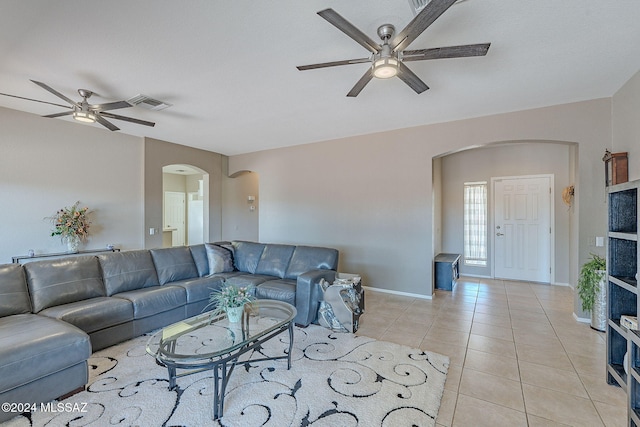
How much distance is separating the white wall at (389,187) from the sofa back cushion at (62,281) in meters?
3.55

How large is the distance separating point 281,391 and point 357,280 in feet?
5.58

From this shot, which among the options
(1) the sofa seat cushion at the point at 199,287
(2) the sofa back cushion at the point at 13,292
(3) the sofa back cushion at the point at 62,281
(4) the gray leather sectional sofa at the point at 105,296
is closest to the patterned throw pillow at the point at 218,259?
(4) the gray leather sectional sofa at the point at 105,296

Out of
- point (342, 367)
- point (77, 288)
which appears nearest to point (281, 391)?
point (342, 367)

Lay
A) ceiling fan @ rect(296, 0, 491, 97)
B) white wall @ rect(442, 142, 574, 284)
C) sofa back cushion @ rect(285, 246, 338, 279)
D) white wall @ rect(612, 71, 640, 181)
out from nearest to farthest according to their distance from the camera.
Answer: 1. ceiling fan @ rect(296, 0, 491, 97)
2. white wall @ rect(612, 71, 640, 181)
3. sofa back cushion @ rect(285, 246, 338, 279)
4. white wall @ rect(442, 142, 574, 284)

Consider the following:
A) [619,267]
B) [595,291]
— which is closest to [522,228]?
[595,291]

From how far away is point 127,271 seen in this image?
3.53m

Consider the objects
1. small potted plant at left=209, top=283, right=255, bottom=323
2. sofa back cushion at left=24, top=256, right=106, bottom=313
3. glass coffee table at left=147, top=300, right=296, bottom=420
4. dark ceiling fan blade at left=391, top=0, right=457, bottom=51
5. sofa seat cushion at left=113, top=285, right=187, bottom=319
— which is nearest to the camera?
dark ceiling fan blade at left=391, top=0, right=457, bottom=51

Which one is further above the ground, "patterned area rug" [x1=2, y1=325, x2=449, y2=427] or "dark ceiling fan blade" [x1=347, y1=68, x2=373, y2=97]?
"dark ceiling fan blade" [x1=347, y1=68, x2=373, y2=97]

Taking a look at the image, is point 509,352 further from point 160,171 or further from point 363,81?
point 160,171

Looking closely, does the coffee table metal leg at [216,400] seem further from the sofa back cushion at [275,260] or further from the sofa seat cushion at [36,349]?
the sofa back cushion at [275,260]

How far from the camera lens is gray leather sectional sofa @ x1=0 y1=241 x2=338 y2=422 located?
1993mm

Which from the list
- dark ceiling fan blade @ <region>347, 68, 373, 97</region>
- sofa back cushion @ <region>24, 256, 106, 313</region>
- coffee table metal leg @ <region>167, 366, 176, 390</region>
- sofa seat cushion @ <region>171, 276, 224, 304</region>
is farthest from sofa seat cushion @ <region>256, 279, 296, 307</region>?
dark ceiling fan blade @ <region>347, 68, 373, 97</region>

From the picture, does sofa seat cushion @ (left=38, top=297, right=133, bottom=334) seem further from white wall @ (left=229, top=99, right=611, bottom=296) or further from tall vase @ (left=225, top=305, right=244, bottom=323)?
white wall @ (left=229, top=99, right=611, bottom=296)

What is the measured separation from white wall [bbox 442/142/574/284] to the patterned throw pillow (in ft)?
15.5
